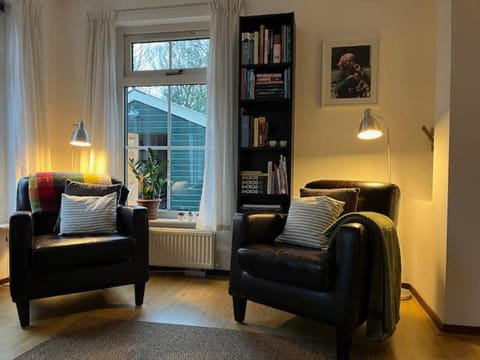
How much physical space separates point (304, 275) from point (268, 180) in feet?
3.83

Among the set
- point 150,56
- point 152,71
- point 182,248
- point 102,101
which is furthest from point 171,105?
point 182,248

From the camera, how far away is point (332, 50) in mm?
2963

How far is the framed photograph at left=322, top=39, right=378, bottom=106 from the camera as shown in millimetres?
2910

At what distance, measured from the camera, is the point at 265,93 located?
2857mm

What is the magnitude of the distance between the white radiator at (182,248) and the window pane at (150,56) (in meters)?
1.49

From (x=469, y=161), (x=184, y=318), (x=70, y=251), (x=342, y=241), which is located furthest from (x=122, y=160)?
(x=469, y=161)

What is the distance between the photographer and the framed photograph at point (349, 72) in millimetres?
2910

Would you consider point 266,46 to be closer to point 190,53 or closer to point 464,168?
point 190,53

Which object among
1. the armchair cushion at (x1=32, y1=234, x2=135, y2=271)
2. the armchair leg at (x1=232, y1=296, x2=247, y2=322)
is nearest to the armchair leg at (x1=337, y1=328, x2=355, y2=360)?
the armchair leg at (x1=232, y1=296, x2=247, y2=322)

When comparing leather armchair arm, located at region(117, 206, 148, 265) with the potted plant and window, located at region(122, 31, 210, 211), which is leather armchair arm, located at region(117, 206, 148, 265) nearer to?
the potted plant

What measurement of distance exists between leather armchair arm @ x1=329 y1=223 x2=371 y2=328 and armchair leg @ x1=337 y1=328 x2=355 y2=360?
0.11 feet

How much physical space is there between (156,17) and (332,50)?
1.56 meters

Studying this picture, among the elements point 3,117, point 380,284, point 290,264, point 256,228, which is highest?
point 3,117

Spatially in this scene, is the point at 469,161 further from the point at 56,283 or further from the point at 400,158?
the point at 56,283
